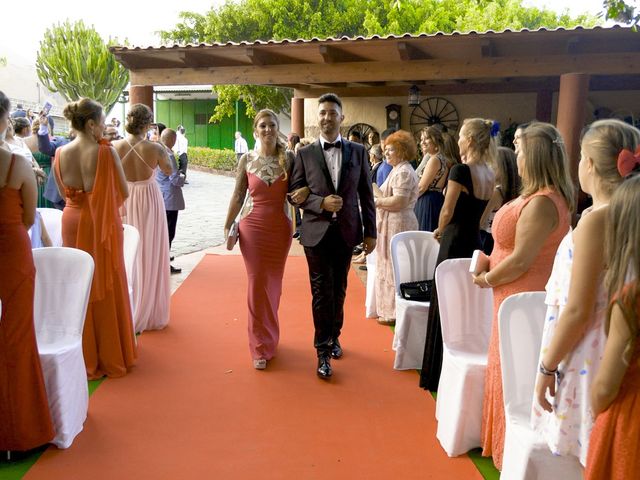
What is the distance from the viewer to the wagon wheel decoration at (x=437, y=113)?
12.4 m

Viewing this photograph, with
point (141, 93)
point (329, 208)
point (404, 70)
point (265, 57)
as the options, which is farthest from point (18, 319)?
point (141, 93)

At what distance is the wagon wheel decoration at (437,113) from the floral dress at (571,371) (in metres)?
10.9

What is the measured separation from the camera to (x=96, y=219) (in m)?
3.83

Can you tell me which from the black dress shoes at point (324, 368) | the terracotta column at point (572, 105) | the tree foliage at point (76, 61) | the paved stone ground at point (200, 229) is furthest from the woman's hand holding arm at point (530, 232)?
the tree foliage at point (76, 61)

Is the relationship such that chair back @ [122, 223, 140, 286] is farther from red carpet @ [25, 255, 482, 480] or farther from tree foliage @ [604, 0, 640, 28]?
tree foliage @ [604, 0, 640, 28]

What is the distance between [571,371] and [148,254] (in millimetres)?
3860

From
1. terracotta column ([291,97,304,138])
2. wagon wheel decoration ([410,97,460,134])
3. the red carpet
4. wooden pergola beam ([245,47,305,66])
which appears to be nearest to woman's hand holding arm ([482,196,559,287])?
the red carpet

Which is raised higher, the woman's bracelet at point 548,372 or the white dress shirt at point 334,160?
the white dress shirt at point 334,160

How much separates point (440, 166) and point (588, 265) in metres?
3.40

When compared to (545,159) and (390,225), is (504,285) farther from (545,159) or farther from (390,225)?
(390,225)

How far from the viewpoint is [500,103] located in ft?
40.3

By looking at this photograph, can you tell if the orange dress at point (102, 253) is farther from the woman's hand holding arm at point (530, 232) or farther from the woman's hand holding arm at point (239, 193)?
the woman's hand holding arm at point (530, 232)

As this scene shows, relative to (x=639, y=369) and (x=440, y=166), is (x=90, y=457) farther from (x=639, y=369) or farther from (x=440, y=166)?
(x=440, y=166)

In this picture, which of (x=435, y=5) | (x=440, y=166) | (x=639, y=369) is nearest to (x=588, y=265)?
(x=639, y=369)
